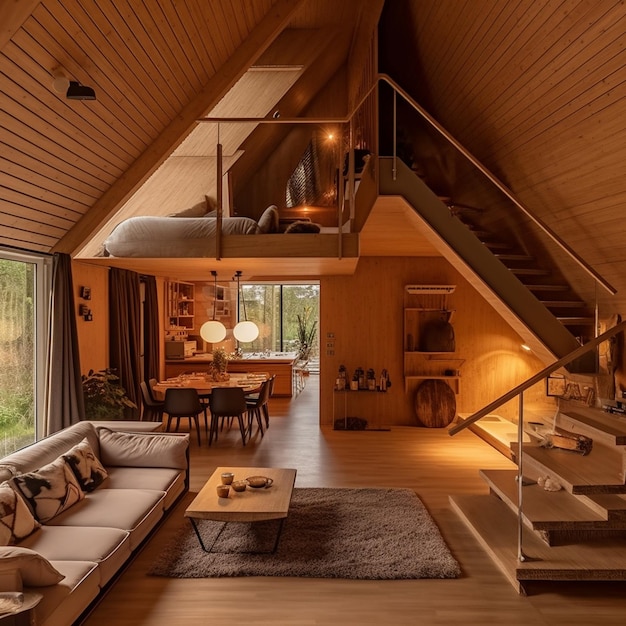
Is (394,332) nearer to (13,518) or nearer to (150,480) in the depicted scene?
Answer: (150,480)

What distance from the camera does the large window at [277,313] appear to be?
40.9 ft

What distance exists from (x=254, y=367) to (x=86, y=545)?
663cm

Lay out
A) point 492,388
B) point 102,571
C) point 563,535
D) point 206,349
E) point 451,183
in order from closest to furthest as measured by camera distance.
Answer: point 102,571 < point 563,535 < point 451,183 < point 492,388 < point 206,349

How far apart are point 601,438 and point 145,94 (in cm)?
403

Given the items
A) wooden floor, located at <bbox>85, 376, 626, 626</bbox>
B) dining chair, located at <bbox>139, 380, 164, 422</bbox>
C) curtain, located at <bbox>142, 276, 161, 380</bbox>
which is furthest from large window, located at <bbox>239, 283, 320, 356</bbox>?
wooden floor, located at <bbox>85, 376, 626, 626</bbox>

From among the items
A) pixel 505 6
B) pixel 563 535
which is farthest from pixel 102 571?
pixel 505 6

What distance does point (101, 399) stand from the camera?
18.2 feet

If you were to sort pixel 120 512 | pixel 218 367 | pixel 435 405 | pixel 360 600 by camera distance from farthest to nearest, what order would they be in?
1. pixel 435 405
2. pixel 218 367
3. pixel 120 512
4. pixel 360 600

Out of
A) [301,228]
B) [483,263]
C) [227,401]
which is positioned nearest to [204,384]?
[227,401]

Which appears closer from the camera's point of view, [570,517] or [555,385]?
[570,517]

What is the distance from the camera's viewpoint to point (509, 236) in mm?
6074

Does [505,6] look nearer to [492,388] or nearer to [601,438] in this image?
[601,438]

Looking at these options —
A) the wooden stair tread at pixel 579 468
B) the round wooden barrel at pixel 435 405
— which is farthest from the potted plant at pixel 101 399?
the wooden stair tread at pixel 579 468

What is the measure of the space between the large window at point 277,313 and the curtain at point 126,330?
5.12 meters
